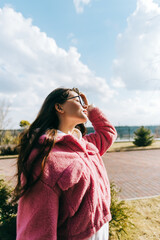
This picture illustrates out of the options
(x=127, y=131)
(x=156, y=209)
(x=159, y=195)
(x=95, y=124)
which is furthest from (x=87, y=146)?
(x=127, y=131)

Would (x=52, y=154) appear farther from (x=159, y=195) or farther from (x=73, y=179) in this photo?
(x=159, y=195)

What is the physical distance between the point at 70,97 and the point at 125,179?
18.6 feet

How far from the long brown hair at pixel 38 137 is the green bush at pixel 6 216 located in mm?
1339

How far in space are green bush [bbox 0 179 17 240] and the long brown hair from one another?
1.34 meters

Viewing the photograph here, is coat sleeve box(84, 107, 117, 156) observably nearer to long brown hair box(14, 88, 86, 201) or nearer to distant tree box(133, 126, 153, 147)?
long brown hair box(14, 88, 86, 201)

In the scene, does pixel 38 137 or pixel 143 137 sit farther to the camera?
pixel 143 137

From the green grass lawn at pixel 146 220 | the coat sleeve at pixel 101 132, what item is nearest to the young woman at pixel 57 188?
the coat sleeve at pixel 101 132

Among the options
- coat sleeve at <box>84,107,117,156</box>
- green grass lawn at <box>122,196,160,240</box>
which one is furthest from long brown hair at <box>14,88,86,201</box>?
green grass lawn at <box>122,196,160,240</box>

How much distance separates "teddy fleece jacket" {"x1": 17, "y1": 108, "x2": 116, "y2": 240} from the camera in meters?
0.93

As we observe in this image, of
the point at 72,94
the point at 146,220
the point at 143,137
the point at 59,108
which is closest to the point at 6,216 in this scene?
the point at 59,108

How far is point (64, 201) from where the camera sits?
102 cm

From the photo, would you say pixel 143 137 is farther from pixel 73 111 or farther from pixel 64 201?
pixel 64 201

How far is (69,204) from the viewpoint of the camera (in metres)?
1.01

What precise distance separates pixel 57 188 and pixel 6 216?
6.76ft
